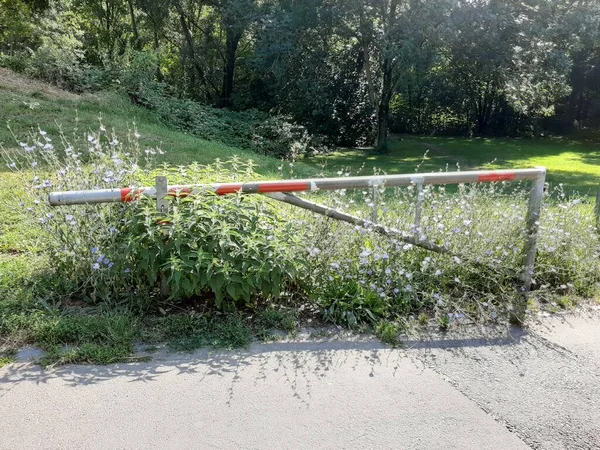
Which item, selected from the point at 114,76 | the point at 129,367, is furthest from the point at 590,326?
the point at 114,76

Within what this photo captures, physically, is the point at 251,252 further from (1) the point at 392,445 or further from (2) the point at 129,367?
(1) the point at 392,445

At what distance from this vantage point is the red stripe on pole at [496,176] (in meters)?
4.33

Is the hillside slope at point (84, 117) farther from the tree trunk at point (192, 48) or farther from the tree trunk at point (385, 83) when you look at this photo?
the tree trunk at point (192, 48)

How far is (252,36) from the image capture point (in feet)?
67.4

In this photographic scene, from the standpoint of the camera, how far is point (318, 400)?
300 cm

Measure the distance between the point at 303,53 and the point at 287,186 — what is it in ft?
48.8

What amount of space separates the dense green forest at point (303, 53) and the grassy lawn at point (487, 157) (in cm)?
154

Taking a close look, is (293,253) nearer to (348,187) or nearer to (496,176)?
(348,187)

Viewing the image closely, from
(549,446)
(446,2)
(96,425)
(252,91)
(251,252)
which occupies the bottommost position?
Answer: (549,446)

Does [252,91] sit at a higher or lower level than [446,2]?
lower

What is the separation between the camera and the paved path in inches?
105

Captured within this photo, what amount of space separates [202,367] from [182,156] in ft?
25.9

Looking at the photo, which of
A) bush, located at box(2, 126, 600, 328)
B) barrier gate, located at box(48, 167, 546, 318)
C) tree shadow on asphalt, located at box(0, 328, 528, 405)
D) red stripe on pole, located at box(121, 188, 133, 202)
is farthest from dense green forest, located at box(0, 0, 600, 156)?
tree shadow on asphalt, located at box(0, 328, 528, 405)

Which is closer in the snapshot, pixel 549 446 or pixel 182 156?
pixel 549 446
